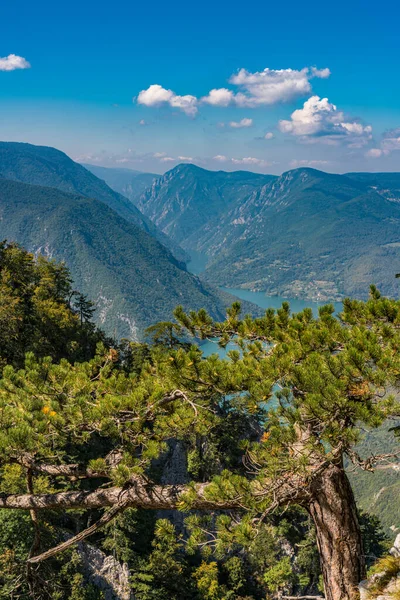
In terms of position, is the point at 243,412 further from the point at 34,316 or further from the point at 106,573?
the point at 34,316

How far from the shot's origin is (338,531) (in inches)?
186

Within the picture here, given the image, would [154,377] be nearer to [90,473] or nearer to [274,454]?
[90,473]

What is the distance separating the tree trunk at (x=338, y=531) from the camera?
15.4ft

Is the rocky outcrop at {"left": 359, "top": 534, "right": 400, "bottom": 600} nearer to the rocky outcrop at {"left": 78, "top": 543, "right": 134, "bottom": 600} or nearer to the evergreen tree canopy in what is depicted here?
the evergreen tree canopy

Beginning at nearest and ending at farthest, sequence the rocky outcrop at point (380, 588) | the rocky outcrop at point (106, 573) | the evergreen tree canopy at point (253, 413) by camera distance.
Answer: the evergreen tree canopy at point (253, 413)
the rocky outcrop at point (380, 588)
the rocky outcrop at point (106, 573)

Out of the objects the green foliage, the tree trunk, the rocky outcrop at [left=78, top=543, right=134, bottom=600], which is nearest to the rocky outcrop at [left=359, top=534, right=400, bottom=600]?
the tree trunk

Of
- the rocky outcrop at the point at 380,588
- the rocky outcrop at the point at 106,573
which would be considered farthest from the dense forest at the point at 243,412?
the rocky outcrop at the point at 106,573

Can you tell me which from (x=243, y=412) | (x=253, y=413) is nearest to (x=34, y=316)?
(x=243, y=412)

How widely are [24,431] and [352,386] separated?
386 cm

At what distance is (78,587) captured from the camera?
→ 17.0m

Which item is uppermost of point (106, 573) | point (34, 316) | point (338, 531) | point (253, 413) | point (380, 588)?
point (253, 413)

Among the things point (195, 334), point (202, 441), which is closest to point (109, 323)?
point (202, 441)

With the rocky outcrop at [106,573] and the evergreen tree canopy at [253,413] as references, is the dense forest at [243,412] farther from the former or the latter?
the rocky outcrop at [106,573]

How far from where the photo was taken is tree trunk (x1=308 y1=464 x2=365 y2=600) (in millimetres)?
4688
